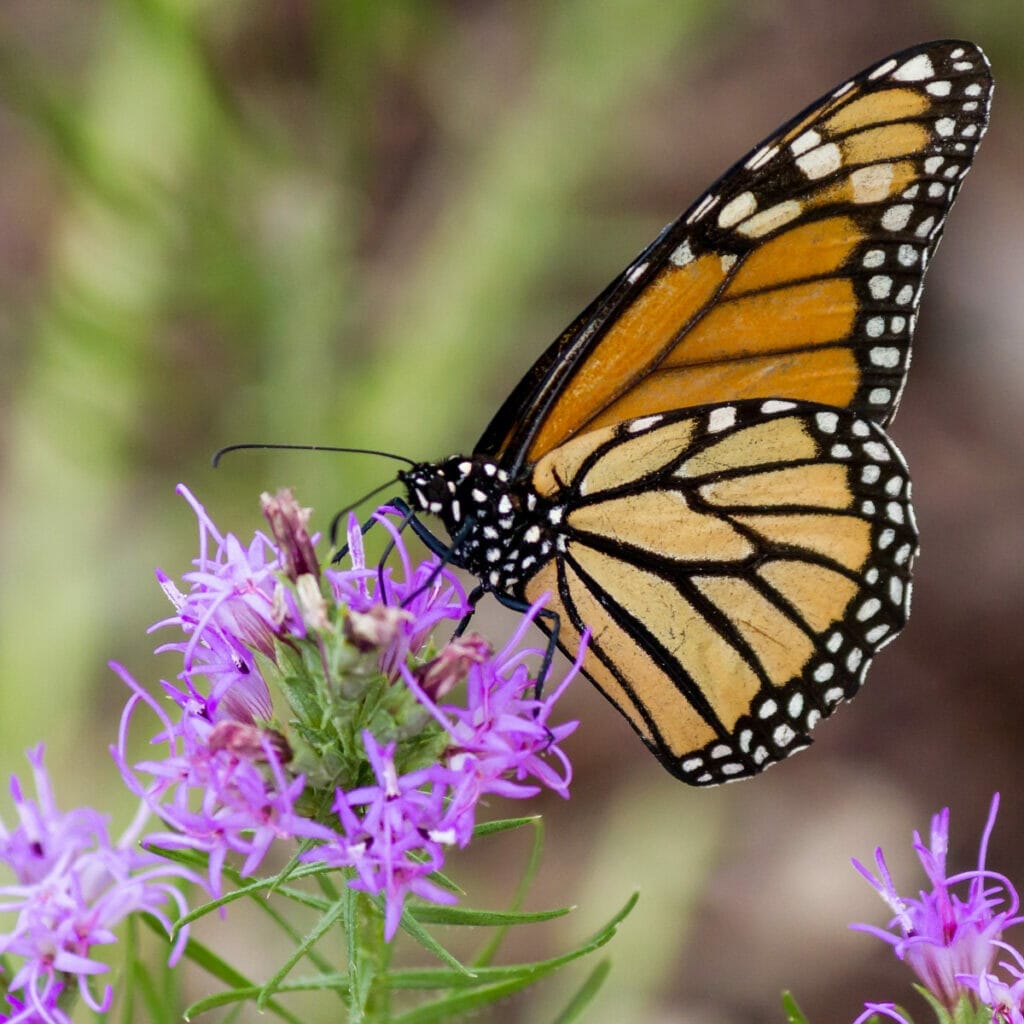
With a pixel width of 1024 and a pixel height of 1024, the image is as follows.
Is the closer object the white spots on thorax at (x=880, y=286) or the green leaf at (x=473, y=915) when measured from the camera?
the green leaf at (x=473, y=915)

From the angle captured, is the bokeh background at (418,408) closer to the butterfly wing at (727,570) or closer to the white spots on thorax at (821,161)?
the butterfly wing at (727,570)

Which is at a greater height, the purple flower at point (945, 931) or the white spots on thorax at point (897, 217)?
the white spots on thorax at point (897, 217)

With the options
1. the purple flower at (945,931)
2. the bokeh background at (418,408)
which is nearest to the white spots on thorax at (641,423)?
the purple flower at (945,931)

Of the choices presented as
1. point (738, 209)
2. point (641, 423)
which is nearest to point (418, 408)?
point (641, 423)

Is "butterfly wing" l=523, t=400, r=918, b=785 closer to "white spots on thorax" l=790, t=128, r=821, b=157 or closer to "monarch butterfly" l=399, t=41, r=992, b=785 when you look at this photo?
"monarch butterfly" l=399, t=41, r=992, b=785

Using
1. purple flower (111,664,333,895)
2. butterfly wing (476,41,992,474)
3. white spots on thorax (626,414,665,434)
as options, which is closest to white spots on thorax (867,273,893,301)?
butterfly wing (476,41,992,474)
